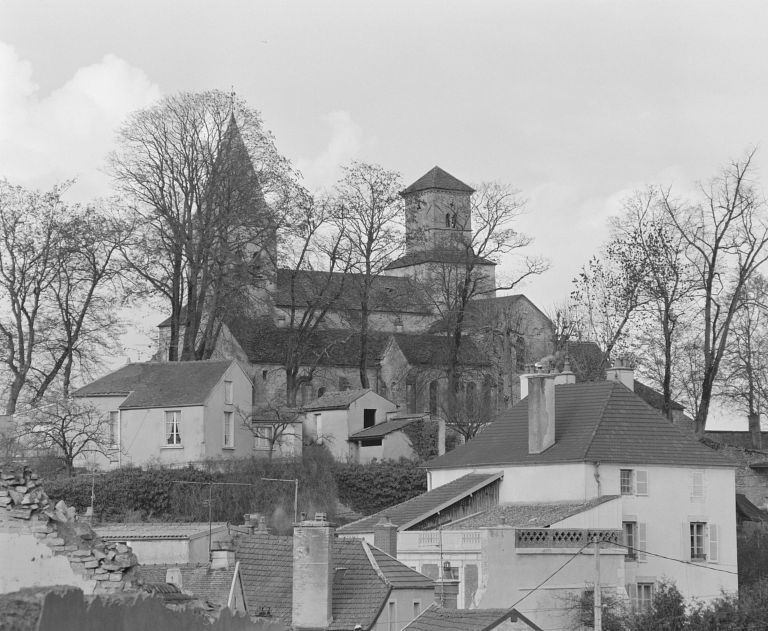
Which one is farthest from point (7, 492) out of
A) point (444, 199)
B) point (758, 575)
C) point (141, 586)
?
point (444, 199)

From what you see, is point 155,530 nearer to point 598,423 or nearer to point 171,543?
point 171,543

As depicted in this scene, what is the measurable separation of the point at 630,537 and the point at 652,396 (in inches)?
1170

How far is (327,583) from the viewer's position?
3116 cm

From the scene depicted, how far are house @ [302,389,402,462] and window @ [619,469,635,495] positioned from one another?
1740cm

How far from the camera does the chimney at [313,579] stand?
31078mm

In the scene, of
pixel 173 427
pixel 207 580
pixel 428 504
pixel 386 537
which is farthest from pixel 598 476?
pixel 173 427

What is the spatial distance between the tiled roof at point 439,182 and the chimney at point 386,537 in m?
58.1

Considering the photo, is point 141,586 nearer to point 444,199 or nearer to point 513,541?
point 513,541

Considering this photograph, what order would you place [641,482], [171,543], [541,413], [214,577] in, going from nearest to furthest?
[214,577]
[171,543]
[641,482]
[541,413]

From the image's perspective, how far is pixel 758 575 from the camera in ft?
158

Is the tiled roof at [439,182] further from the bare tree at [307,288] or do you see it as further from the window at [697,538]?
the window at [697,538]

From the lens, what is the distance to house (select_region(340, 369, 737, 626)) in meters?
43.2

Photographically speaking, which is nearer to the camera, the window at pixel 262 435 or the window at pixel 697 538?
the window at pixel 697 538

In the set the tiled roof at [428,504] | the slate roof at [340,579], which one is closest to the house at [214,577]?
the slate roof at [340,579]
